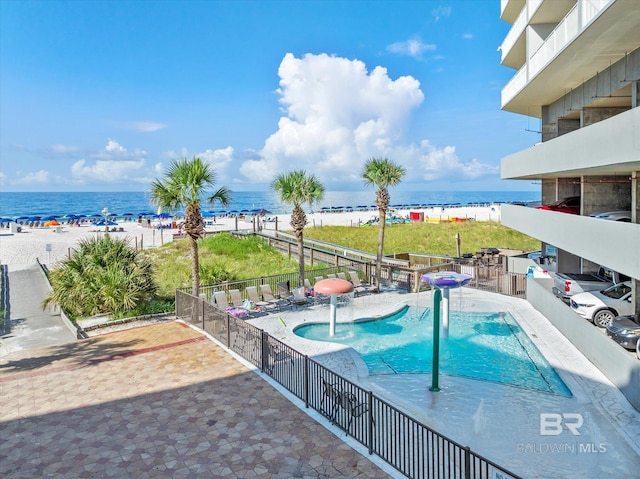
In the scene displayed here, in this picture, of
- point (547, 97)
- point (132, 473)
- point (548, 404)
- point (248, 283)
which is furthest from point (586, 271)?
point (132, 473)

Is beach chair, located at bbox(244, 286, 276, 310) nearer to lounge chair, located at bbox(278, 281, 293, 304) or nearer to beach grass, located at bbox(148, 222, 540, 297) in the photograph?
lounge chair, located at bbox(278, 281, 293, 304)

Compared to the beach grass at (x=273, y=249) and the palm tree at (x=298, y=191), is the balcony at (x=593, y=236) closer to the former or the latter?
the palm tree at (x=298, y=191)

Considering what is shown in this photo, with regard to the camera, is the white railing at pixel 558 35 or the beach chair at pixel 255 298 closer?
the white railing at pixel 558 35

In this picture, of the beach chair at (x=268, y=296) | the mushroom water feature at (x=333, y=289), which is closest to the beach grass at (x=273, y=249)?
the beach chair at (x=268, y=296)

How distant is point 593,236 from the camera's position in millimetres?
12078

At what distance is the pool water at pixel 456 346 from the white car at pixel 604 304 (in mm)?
2122

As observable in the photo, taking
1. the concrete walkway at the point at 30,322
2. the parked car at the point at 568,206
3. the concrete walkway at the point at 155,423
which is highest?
the parked car at the point at 568,206

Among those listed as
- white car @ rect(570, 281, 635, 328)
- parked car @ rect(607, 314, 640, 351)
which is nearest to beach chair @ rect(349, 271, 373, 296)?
white car @ rect(570, 281, 635, 328)

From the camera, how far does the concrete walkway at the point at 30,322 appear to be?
13.9 m

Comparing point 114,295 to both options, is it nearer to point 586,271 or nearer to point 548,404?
point 548,404

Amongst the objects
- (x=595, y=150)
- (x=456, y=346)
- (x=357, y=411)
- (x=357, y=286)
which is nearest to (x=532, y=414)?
(x=357, y=411)

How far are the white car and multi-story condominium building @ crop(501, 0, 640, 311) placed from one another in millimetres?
1209

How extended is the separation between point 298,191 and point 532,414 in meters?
14.3

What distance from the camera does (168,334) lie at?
14.8 meters
